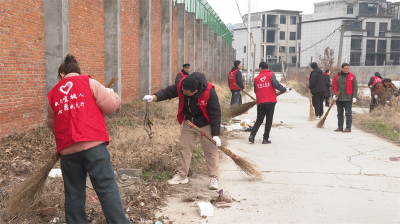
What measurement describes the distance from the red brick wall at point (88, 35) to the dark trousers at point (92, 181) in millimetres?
7224

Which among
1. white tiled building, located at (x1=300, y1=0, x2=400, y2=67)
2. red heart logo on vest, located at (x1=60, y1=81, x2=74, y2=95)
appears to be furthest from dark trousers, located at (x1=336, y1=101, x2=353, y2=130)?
white tiled building, located at (x1=300, y1=0, x2=400, y2=67)

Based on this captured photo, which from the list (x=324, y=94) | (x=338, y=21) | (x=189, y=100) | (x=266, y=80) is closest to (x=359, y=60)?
(x=338, y=21)

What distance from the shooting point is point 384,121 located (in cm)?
Result: 1271

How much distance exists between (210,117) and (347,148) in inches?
173

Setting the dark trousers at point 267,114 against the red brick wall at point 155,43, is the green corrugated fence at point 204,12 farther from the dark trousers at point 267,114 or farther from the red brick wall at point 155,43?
the dark trousers at point 267,114

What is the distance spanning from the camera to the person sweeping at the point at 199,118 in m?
5.64

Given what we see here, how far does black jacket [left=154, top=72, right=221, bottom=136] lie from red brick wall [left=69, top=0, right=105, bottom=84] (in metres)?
5.33

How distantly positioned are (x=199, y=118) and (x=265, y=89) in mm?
3782

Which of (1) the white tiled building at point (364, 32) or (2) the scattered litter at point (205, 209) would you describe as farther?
(1) the white tiled building at point (364, 32)

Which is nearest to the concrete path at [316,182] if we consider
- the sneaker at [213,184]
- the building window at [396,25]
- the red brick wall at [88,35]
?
the sneaker at [213,184]

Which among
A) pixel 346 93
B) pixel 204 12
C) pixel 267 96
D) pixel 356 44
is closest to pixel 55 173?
pixel 267 96

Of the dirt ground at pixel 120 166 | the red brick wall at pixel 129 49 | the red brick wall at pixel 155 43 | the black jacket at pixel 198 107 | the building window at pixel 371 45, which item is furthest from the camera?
the building window at pixel 371 45

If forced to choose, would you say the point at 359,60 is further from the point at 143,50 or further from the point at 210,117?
the point at 210,117

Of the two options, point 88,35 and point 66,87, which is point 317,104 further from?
point 66,87
